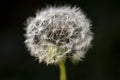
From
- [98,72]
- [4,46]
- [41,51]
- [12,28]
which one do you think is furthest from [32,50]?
[12,28]

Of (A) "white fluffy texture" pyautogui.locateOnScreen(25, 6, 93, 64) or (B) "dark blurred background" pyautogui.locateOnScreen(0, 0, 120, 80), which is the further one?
(B) "dark blurred background" pyautogui.locateOnScreen(0, 0, 120, 80)

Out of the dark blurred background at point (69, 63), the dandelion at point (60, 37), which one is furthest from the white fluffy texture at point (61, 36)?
the dark blurred background at point (69, 63)

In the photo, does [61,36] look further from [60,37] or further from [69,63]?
[69,63]

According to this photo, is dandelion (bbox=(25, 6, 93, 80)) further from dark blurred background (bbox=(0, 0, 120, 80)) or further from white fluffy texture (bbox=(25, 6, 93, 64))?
dark blurred background (bbox=(0, 0, 120, 80))

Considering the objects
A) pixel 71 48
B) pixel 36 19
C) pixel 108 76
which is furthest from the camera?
pixel 108 76

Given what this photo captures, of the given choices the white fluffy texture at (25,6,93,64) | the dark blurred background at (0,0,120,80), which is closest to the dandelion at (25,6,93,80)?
the white fluffy texture at (25,6,93,64)

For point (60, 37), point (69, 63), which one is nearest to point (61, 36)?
point (60, 37)

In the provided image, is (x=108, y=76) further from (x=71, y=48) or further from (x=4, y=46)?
(x=71, y=48)
